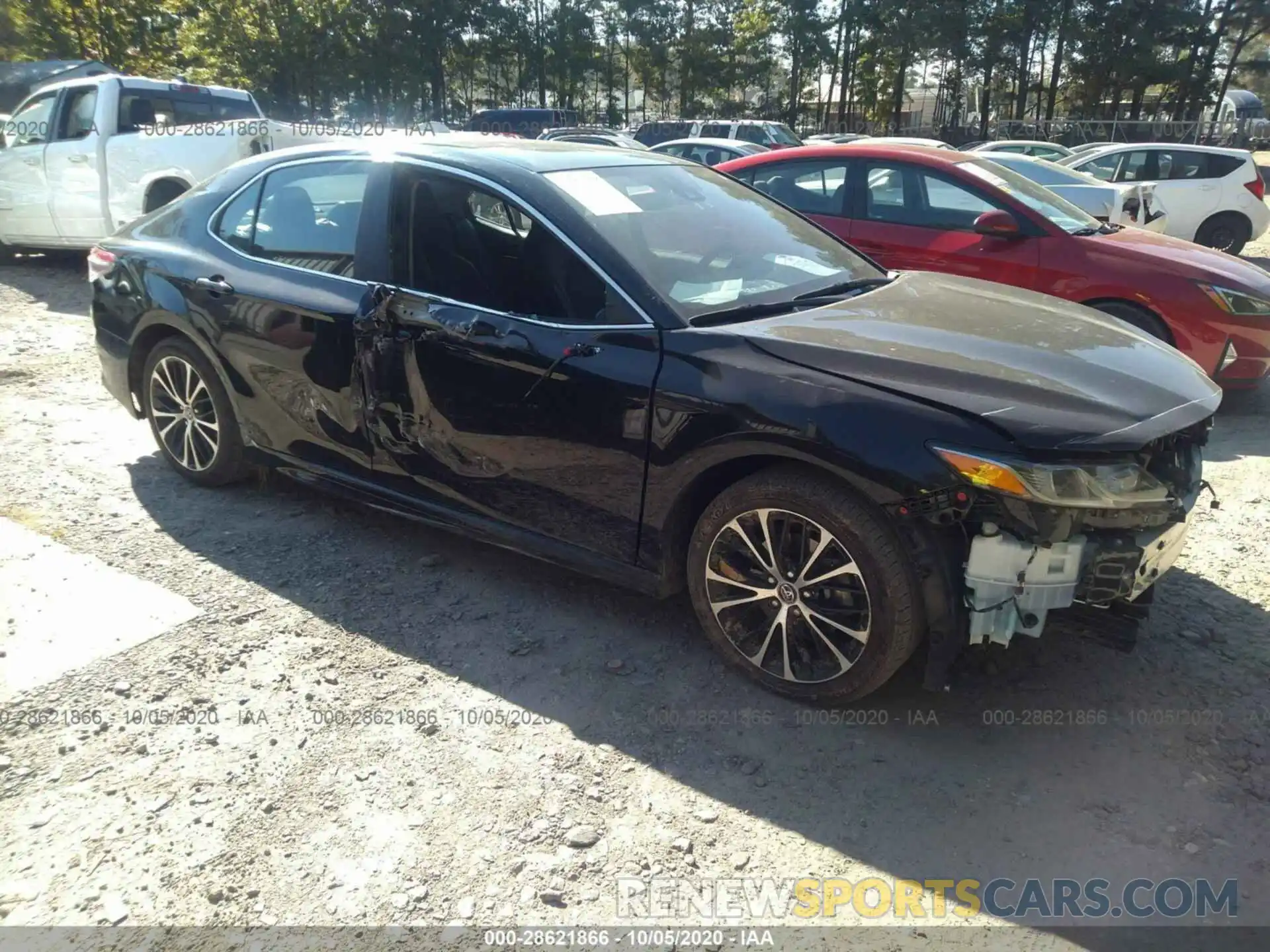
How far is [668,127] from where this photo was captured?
25.5 metres

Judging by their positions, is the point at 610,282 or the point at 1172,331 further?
the point at 1172,331

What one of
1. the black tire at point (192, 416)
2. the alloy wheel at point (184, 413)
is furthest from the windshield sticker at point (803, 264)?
the alloy wheel at point (184, 413)

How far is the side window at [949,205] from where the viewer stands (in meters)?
6.45

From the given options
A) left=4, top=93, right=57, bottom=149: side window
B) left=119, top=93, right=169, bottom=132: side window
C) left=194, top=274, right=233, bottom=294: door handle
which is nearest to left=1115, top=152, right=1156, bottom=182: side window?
left=119, top=93, right=169, bottom=132: side window

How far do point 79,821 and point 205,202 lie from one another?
9.92 ft

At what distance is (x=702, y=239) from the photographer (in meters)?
3.64

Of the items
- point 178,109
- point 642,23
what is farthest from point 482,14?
point 178,109

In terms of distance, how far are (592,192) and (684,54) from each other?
45370 millimetres

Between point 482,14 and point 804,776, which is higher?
point 482,14

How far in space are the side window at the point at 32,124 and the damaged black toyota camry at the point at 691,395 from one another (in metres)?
7.07

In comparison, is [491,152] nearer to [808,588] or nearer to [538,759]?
[808,588]

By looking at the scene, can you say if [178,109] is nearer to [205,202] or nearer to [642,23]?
[205,202]

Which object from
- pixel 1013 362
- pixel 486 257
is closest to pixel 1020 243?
pixel 1013 362

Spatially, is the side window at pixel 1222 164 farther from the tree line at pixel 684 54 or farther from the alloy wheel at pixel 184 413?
the tree line at pixel 684 54
